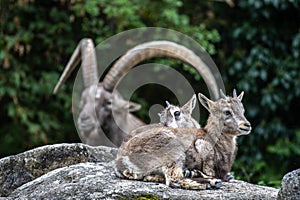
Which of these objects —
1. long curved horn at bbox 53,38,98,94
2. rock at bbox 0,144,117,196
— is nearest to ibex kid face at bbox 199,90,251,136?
rock at bbox 0,144,117,196

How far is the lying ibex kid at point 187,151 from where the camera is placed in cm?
483

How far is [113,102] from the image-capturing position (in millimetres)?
8836

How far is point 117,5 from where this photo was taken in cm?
1170

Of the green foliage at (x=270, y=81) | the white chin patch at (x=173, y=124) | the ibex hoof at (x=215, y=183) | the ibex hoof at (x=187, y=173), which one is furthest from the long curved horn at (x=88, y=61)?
the ibex hoof at (x=215, y=183)

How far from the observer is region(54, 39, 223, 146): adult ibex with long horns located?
338 inches

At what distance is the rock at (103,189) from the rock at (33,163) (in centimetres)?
21

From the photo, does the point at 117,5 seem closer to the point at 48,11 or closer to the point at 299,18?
the point at 48,11

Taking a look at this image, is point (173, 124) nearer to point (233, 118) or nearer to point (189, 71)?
point (233, 118)

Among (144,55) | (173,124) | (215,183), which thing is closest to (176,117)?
(173,124)

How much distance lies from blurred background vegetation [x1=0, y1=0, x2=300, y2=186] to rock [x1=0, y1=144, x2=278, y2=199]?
622cm

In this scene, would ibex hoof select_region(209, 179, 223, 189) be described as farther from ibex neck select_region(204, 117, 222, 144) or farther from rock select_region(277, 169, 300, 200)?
rock select_region(277, 169, 300, 200)

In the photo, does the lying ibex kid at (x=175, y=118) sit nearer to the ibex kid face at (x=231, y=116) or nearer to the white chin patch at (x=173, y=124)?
the white chin patch at (x=173, y=124)

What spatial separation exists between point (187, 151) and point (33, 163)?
148 cm

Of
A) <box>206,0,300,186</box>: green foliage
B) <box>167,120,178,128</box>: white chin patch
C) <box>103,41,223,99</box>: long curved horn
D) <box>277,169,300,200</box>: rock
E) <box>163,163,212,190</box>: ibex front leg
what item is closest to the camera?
<box>277,169,300,200</box>: rock
